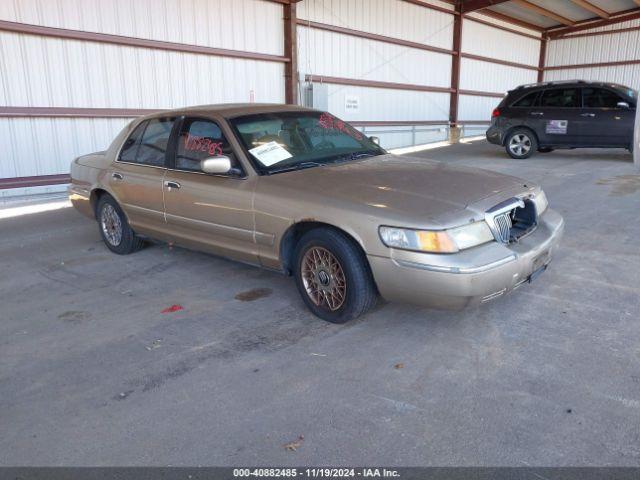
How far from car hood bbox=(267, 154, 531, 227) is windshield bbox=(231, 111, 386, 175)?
18 centimetres

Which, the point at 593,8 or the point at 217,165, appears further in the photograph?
the point at 593,8

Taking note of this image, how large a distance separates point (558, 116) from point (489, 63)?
10278mm

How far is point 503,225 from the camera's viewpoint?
3582mm

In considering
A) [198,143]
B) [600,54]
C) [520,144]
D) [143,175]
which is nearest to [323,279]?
[198,143]

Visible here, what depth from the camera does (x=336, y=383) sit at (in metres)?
3.04

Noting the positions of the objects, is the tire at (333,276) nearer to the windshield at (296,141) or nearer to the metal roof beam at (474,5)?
the windshield at (296,141)

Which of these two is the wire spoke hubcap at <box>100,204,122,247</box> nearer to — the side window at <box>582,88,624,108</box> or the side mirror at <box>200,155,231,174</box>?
the side mirror at <box>200,155,231,174</box>

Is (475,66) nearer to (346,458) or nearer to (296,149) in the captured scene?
(296,149)

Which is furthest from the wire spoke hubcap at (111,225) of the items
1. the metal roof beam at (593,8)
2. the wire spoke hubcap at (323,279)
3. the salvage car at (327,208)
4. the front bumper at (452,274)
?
the metal roof beam at (593,8)

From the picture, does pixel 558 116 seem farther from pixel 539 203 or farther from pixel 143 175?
pixel 143 175

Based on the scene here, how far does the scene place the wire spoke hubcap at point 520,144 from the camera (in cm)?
1293

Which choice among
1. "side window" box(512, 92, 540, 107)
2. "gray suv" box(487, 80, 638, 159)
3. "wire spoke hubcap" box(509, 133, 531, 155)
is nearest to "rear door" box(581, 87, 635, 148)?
"gray suv" box(487, 80, 638, 159)

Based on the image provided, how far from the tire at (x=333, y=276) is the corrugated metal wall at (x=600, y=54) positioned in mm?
23352

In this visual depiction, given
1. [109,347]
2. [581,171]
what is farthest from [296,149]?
[581,171]
